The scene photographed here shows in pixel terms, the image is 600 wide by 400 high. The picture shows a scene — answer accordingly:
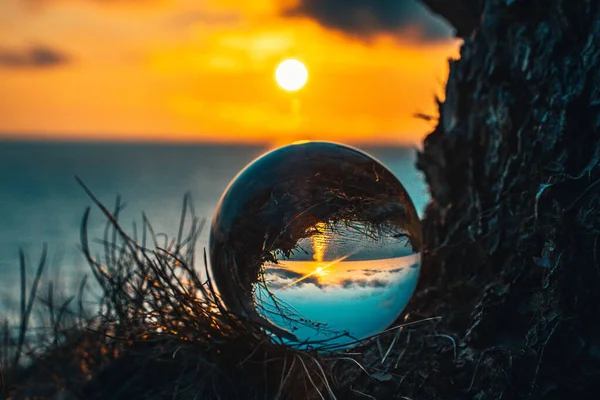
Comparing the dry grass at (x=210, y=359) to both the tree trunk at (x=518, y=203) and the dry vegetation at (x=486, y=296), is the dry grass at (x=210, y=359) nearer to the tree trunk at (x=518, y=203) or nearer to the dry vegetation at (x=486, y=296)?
the dry vegetation at (x=486, y=296)

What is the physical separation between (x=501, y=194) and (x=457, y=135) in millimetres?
761

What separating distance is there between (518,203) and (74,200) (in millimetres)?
47161

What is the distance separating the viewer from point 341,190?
8.50 ft

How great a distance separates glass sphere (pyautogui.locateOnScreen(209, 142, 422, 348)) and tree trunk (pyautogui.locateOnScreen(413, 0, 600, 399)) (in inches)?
16.3

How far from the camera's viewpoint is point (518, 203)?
3066mm

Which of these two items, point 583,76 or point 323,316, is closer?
point 323,316

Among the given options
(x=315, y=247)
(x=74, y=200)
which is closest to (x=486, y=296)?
(x=315, y=247)

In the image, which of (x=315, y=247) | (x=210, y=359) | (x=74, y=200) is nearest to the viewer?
(x=315, y=247)

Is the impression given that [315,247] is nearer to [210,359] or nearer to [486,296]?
[210,359]

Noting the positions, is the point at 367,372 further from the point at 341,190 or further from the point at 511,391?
the point at 341,190

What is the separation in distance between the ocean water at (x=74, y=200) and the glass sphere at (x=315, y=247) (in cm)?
47

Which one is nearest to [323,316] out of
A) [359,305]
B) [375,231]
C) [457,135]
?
[359,305]

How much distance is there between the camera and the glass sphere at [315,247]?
247cm

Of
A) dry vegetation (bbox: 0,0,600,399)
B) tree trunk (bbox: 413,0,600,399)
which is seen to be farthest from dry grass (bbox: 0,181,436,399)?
tree trunk (bbox: 413,0,600,399)
